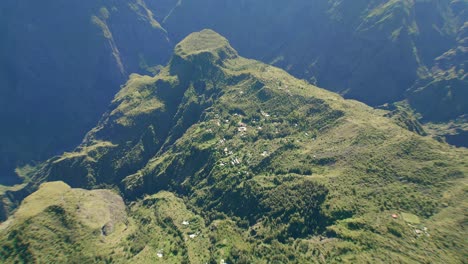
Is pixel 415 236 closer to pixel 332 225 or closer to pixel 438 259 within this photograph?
pixel 438 259

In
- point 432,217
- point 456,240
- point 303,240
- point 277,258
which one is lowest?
point 277,258

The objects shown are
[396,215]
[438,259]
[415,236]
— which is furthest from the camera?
[396,215]

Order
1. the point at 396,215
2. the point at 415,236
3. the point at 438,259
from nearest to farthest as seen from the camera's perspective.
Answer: the point at 438,259, the point at 415,236, the point at 396,215

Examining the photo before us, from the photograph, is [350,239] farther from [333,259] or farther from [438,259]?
[438,259]

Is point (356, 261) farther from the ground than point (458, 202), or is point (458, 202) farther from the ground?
point (458, 202)

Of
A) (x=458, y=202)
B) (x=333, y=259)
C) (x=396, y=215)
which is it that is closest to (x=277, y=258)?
(x=333, y=259)

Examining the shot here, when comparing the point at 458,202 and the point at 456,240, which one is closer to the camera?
the point at 456,240

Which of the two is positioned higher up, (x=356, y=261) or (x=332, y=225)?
(x=332, y=225)

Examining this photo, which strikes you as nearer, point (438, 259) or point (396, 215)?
point (438, 259)

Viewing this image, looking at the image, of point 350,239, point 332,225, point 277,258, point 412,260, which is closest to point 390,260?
point 412,260
